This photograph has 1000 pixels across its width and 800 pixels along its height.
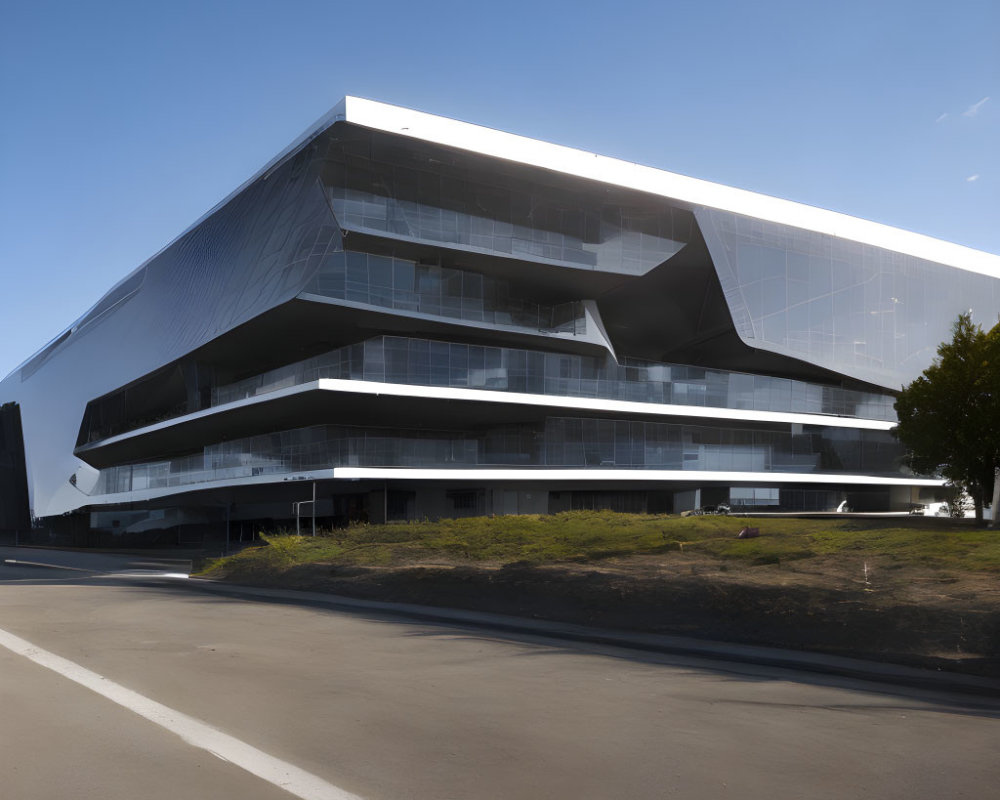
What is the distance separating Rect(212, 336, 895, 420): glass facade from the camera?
3631cm

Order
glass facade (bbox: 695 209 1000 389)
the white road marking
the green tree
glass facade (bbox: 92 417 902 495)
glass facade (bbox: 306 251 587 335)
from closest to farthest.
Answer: the white road marking → the green tree → glass facade (bbox: 306 251 587 335) → glass facade (bbox: 92 417 902 495) → glass facade (bbox: 695 209 1000 389)

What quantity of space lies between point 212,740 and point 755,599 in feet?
32.4

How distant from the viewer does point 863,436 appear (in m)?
49.5

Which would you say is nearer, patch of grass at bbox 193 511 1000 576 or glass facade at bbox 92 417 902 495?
patch of grass at bbox 193 511 1000 576

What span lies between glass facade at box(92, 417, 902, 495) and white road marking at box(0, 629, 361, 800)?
2579 centimetres

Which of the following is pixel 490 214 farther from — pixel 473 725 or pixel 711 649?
pixel 473 725

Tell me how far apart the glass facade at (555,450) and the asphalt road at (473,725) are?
24.2 m

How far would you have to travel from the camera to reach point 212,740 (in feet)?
24.9

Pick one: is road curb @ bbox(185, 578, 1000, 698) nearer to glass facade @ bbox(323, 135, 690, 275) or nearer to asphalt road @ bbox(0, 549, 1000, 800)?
asphalt road @ bbox(0, 549, 1000, 800)

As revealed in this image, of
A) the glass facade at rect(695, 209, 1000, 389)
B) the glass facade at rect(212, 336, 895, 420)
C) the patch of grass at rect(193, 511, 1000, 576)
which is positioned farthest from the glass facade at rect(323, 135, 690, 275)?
the patch of grass at rect(193, 511, 1000, 576)

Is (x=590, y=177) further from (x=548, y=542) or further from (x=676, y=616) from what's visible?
(x=676, y=616)

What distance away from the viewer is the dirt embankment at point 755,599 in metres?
12.1

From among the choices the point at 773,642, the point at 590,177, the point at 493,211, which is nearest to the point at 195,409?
the point at 493,211

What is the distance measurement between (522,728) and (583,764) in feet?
4.23
